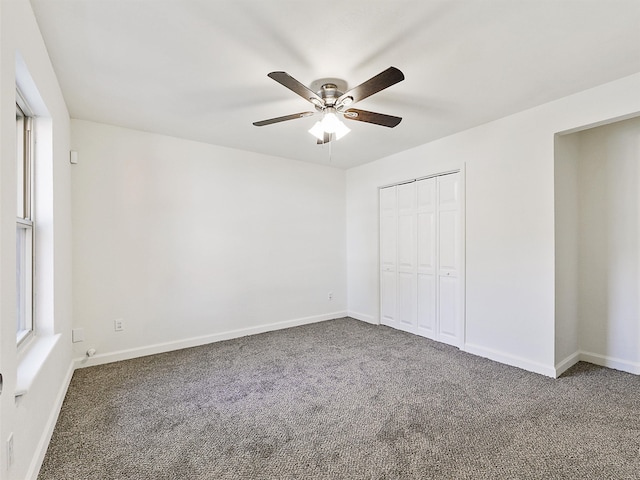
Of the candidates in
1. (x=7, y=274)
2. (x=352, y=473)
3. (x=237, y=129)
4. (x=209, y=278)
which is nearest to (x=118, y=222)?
(x=209, y=278)

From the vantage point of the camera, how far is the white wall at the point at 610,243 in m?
2.94

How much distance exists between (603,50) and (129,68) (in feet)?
10.3

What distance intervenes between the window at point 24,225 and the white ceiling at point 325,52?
51 centimetres

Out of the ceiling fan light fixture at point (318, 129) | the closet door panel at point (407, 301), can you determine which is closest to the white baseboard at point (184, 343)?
the closet door panel at point (407, 301)

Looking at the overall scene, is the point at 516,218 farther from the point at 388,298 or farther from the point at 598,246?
the point at 388,298

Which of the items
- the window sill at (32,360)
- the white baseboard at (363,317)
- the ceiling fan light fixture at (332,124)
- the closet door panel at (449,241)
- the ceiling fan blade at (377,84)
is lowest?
the white baseboard at (363,317)

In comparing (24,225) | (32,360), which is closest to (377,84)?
(24,225)

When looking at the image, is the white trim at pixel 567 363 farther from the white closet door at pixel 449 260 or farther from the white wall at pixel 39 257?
the white wall at pixel 39 257

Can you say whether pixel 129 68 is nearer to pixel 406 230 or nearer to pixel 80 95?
pixel 80 95

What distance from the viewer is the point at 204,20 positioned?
1766 millimetres

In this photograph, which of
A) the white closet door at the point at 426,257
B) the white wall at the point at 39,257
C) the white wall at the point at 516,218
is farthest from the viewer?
the white closet door at the point at 426,257

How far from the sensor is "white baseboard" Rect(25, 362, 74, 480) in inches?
64.1

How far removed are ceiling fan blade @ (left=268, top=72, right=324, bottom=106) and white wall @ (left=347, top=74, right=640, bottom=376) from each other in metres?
1.97

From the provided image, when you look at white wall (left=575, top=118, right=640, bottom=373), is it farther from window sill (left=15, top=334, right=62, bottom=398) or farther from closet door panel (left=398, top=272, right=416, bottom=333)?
window sill (left=15, top=334, right=62, bottom=398)
